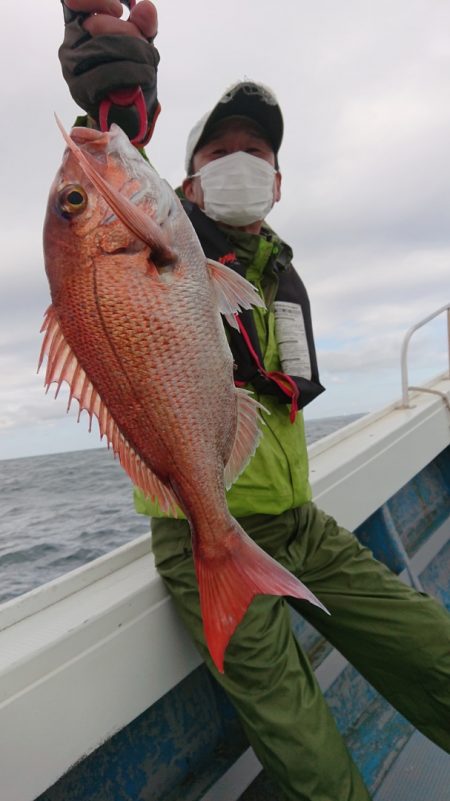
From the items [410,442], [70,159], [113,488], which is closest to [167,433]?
[70,159]

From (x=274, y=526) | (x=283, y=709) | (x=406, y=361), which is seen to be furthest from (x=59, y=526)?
(x=283, y=709)

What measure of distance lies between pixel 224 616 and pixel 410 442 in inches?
103

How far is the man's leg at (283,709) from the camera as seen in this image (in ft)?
5.54

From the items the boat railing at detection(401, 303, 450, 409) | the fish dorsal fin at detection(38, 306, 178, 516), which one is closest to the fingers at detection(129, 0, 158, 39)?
the fish dorsal fin at detection(38, 306, 178, 516)

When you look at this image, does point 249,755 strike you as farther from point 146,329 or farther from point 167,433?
point 146,329

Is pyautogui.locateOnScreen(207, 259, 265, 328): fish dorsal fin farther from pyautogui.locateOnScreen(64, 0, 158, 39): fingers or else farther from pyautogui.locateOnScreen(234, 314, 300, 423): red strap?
pyautogui.locateOnScreen(64, 0, 158, 39): fingers

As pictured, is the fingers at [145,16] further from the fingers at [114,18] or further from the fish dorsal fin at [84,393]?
the fish dorsal fin at [84,393]

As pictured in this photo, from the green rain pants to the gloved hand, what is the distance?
4.23 feet

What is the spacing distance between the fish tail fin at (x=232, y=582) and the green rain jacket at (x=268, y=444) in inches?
18.6

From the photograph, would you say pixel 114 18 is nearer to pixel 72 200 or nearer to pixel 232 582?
pixel 72 200

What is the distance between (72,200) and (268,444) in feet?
3.45

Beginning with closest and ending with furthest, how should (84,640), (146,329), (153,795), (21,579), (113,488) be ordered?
(146,329), (84,640), (153,795), (21,579), (113,488)

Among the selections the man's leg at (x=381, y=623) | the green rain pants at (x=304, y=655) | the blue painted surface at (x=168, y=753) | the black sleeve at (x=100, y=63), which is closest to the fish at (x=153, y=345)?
the black sleeve at (x=100, y=63)

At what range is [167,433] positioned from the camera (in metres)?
1.43
